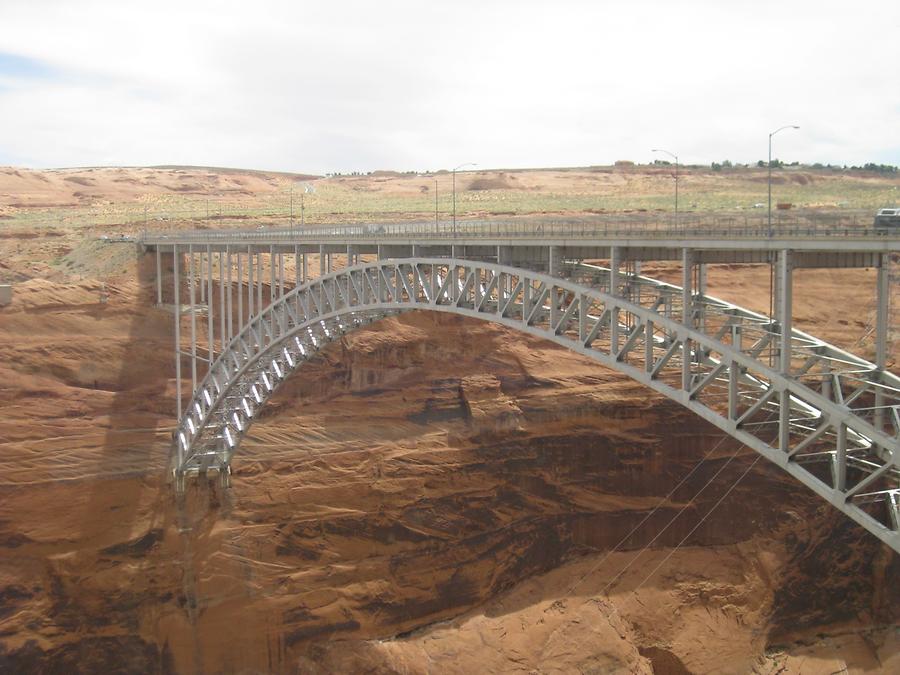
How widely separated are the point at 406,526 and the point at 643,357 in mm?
14035

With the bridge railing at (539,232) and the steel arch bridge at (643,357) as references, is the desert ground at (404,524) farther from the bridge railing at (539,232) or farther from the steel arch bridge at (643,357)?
the bridge railing at (539,232)

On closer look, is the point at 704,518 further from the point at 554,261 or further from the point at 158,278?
the point at 158,278

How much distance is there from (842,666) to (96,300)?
31246mm

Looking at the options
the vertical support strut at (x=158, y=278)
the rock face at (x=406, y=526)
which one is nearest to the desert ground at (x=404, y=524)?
the rock face at (x=406, y=526)

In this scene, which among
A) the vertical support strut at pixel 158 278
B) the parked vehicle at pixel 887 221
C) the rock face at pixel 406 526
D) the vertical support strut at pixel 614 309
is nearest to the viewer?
the parked vehicle at pixel 887 221

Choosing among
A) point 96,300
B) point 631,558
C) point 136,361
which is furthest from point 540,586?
point 96,300

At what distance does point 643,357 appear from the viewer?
27.4m

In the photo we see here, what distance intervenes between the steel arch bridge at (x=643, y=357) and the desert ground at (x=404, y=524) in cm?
234

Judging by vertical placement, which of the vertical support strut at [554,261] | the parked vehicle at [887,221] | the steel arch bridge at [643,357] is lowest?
the steel arch bridge at [643,357]

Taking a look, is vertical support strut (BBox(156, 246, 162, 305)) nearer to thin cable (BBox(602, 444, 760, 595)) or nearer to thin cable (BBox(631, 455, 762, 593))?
thin cable (BBox(602, 444, 760, 595))

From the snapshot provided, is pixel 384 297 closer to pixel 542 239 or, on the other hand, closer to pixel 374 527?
pixel 542 239

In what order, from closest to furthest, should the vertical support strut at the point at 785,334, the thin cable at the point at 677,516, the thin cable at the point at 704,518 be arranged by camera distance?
the vertical support strut at the point at 785,334 → the thin cable at the point at 704,518 → the thin cable at the point at 677,516

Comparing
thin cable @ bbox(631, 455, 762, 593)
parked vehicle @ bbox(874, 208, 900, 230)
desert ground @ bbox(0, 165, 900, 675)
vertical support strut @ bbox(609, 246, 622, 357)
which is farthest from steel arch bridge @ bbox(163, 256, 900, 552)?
thin cable @ bbox(631, 455, 762, 593)

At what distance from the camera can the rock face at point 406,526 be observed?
3462 cm
